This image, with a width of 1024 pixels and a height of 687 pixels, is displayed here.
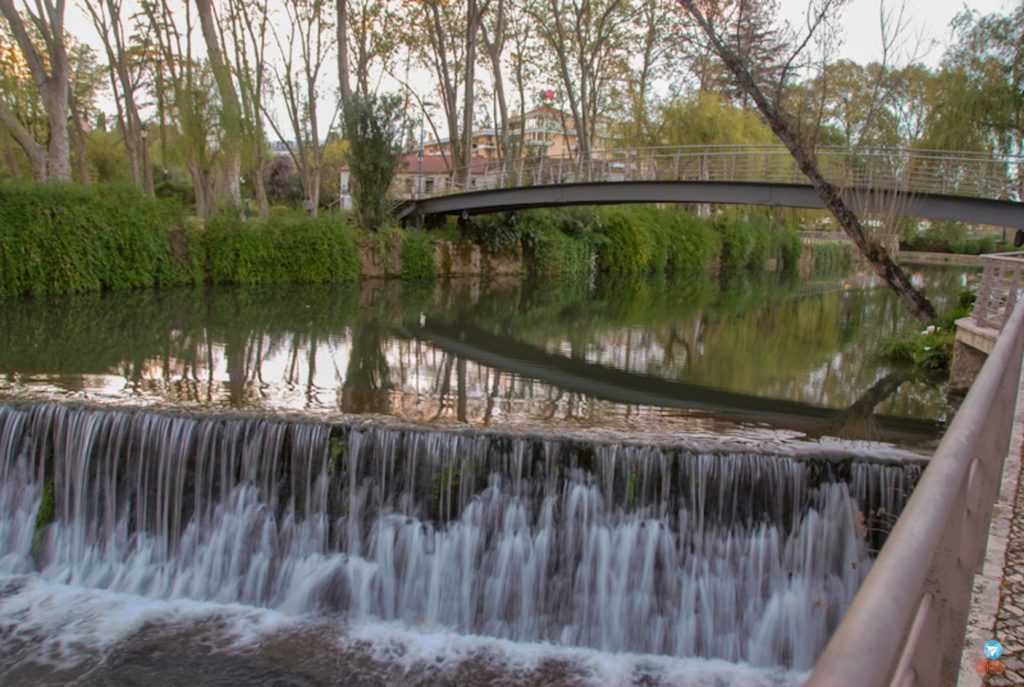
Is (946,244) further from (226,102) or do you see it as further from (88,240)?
(88,240)

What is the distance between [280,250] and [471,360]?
1329 centimetres

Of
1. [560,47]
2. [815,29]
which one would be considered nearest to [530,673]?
[815,29]

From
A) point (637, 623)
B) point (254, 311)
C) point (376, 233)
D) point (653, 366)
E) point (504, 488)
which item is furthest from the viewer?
point (376, 233)

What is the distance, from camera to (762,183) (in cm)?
2125

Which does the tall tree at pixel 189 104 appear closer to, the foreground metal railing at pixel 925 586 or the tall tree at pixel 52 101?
the tall tree at pixel 52 101

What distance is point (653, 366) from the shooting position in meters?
14.5

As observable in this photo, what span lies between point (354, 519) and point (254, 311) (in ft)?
40.2

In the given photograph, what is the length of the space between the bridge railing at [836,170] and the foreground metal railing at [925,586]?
1593 centimetres

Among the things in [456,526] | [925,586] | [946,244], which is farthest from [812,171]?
[946,244]

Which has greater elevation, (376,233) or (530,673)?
(376,233)

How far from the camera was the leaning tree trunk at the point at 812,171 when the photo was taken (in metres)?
15.1

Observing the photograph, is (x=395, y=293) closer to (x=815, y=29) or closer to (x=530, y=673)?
(x=815, y=29)

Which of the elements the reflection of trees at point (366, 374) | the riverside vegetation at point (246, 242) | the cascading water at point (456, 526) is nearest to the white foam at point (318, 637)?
the cascading water at point (456, 526)

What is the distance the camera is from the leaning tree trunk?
15.1 m
